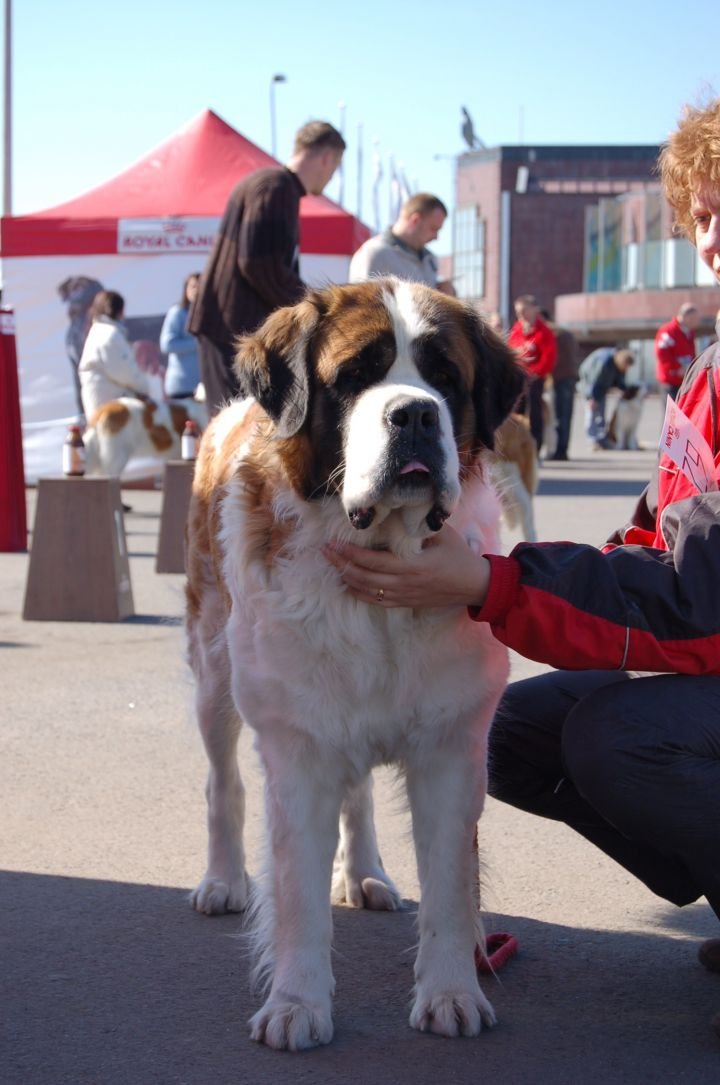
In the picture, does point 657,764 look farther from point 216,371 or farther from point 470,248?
point 470,248

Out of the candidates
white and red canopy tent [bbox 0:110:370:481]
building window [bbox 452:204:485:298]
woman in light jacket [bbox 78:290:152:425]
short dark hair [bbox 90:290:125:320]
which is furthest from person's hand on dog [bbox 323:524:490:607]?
building window [bbox 452:204:485:298]

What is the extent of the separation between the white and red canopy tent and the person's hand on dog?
1020cm

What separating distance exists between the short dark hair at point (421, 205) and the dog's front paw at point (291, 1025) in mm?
6931

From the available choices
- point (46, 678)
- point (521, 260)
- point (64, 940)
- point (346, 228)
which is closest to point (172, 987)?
point (64, 940)

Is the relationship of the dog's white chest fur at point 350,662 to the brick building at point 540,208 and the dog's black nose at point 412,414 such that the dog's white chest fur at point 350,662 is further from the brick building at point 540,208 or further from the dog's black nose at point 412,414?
the brick building at point 540,208

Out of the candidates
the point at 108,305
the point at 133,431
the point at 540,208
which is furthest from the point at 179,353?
the point at 540,208

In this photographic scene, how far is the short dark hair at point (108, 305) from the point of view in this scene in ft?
40.8

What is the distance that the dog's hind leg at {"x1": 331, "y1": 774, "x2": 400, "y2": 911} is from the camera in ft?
11.9

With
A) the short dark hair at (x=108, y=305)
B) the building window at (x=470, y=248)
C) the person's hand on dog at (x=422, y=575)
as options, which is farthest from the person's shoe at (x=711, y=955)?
the building window at (x=470, y=248)

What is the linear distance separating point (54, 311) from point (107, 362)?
5.07 ft

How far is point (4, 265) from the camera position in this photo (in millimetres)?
13594

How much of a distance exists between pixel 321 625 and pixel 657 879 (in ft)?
3.25

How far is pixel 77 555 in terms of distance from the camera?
290 inches

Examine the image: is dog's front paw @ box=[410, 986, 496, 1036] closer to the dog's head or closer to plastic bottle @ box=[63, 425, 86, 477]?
the dog's head
